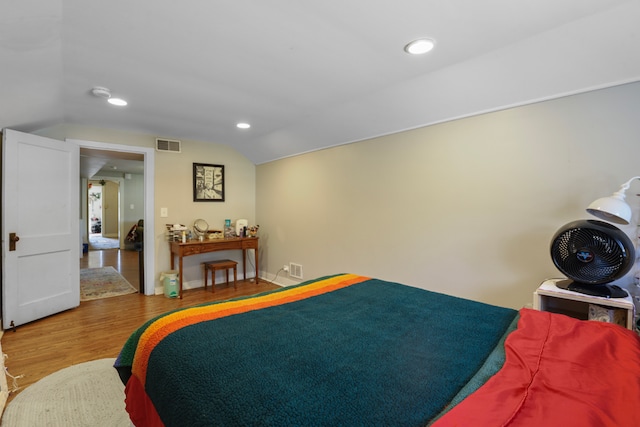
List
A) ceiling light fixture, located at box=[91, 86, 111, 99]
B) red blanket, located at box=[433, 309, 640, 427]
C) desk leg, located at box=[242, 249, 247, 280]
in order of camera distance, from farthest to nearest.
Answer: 1. desk leg, located at box=[242, 249, 247, 280]
2. ceiling light fixture, located at box=[91, 86, 111, 99]
3. red blanket, located at box=[433, 309, 640, 427]

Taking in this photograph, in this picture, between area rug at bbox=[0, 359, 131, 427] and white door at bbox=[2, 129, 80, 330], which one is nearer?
area rug at bbox=[0, 359, 131, 427]

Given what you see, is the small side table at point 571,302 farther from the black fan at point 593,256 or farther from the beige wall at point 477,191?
the beige wall at point 477,191

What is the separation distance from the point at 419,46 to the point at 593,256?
1.65m

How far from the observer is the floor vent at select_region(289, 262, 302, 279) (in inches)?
173

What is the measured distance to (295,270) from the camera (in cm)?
446

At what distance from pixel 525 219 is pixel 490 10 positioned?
4.91 ft

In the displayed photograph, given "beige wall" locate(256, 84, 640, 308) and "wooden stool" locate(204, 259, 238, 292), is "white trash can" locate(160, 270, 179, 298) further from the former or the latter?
"beige wall" locate(256, 84, 640, 308)

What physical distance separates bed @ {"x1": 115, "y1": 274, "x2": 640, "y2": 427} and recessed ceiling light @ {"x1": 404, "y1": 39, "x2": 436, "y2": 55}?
1621mm

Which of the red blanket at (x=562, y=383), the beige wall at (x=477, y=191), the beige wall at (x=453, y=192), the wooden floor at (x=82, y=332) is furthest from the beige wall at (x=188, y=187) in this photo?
the red blanket at (x=562, y=383)

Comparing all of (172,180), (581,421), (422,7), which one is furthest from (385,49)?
(172,180)

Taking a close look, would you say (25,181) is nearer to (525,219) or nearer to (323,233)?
(323,233)

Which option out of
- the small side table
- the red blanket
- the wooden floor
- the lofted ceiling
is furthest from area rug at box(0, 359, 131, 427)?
the small side table

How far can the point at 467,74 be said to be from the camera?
2.22 m

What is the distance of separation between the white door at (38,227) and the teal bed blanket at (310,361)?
2.51 meters
